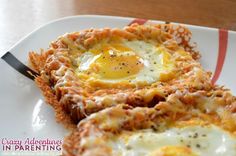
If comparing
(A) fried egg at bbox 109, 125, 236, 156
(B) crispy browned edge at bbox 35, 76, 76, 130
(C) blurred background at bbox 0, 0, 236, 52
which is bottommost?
(A) fried egg at bbox 109, 125, 236, 156

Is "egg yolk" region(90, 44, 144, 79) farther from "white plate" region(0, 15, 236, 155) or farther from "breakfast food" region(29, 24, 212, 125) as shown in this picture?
"white plate" region(0, 15, 236, 155)

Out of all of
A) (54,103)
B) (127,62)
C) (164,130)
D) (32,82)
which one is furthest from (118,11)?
(164,130)

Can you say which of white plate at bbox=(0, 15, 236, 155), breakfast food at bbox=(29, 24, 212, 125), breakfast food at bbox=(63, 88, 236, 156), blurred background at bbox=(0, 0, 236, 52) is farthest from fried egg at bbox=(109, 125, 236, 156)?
blurred background at bbox=(0, 0, 236, 52)

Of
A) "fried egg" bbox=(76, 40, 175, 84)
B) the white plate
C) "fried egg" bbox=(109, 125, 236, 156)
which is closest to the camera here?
"fried egg" bbox=(109, 125, 236, 156)

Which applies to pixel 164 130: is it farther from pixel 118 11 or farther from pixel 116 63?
pixel 118 11

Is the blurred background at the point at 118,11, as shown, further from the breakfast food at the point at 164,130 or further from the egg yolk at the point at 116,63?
the breakfast food at the point at 164,130

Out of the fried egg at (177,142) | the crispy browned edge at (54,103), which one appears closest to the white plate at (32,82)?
the crispy browned edge at (54,103)

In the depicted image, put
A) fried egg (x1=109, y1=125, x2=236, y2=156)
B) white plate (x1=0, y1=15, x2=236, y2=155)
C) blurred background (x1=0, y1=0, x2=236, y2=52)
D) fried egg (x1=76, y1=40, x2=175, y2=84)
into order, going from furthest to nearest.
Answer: blurred background (x1=0, y1=0, x2=236, y2=52) < fried egg (x1=76, y1=40, x2=175, y2=84) < white plate (x1=0, y1=15, x2=236, y2=155) < fried egg (x1=109, y1=125, x2=236, y2=156)
